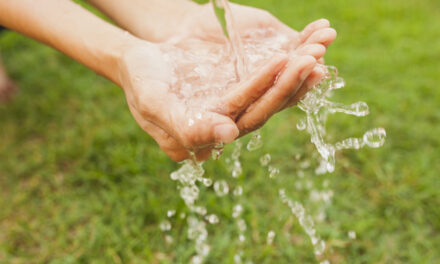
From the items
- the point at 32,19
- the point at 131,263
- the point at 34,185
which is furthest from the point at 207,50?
the point at 34,185

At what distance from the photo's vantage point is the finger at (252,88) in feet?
4.05

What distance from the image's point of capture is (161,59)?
157cm

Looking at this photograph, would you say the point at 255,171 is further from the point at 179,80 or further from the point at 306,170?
the point at 179,80

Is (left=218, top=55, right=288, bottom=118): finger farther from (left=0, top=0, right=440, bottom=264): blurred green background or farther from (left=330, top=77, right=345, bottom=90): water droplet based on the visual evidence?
(left=0, top=0, right=440, bottom=264): blurred green background

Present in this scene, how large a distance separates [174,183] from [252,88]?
41.5 inches

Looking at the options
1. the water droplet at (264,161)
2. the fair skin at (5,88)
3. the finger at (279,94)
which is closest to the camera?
the finger at (279,94)

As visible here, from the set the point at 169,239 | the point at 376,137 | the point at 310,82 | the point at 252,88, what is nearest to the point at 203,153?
the point at 252,88

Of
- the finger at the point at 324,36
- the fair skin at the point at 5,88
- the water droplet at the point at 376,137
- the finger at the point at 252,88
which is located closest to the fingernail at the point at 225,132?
the finger at the point at 252,88

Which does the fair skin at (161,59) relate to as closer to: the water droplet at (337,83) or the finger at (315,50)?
the finger at (315,50)

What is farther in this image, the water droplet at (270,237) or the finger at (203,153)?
the water droplet at (270,237)

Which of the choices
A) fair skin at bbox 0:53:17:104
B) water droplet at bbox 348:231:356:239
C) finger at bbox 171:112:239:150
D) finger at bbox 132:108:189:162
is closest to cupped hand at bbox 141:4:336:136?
finger at bbox 171:112:239:150

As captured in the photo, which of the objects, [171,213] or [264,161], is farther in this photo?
[264,161]

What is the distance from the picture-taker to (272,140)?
8.11ft

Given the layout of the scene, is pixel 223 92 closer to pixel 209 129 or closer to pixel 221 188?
pixel 209 129
